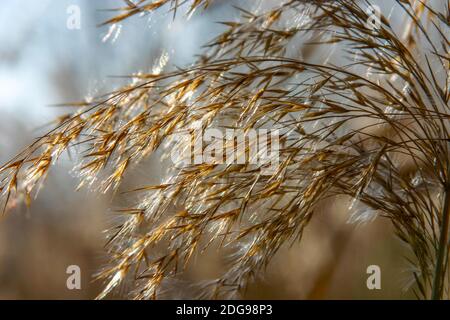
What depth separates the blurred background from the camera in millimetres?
4391

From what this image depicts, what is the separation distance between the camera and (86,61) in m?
4.79

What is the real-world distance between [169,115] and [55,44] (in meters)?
3.21

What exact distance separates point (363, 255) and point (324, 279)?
0.66 meters

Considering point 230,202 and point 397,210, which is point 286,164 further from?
point 397,210

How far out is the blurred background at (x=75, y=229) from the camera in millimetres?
4391

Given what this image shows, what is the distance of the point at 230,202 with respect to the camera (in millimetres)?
1959

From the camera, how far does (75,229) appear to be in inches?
197
